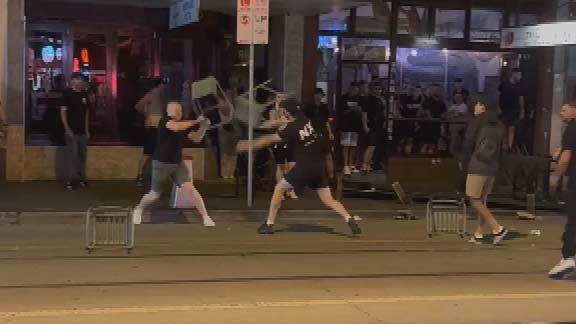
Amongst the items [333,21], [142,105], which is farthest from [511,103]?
[142,105]

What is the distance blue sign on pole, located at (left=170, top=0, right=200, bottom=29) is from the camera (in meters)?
13.1

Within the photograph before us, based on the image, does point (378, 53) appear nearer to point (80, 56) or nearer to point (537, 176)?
point (537, 176)

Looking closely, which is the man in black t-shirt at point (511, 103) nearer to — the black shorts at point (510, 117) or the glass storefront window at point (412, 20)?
the black shorts at point (510, 117)

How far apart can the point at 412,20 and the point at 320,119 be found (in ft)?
17.6

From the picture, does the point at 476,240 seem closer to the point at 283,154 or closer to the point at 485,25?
the point at 283,154

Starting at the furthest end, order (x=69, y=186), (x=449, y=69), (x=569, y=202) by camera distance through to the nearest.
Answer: (x=449, y=69), (x=69, y=186), (x=569, y=202)

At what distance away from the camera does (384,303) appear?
7.46m

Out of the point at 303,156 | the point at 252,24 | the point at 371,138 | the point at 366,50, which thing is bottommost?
the point at 371,138

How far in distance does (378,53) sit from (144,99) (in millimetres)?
4821

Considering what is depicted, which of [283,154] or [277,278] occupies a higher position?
[283,154]

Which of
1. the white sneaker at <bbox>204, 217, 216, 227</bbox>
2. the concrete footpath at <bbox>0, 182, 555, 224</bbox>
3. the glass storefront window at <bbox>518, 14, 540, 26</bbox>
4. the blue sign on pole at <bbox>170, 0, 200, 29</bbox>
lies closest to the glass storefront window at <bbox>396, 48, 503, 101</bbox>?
the glass storefront window at <bbox>518, 14, 540, 26</bbox>

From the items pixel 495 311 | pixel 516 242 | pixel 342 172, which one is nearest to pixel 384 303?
pixel 495 311

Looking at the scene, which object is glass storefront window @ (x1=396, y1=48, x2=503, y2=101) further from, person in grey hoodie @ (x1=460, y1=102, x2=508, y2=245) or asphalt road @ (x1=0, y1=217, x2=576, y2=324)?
person in grey hoodie @ (x1=460, y1=102, x2=508, y2=245)

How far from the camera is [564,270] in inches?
347
